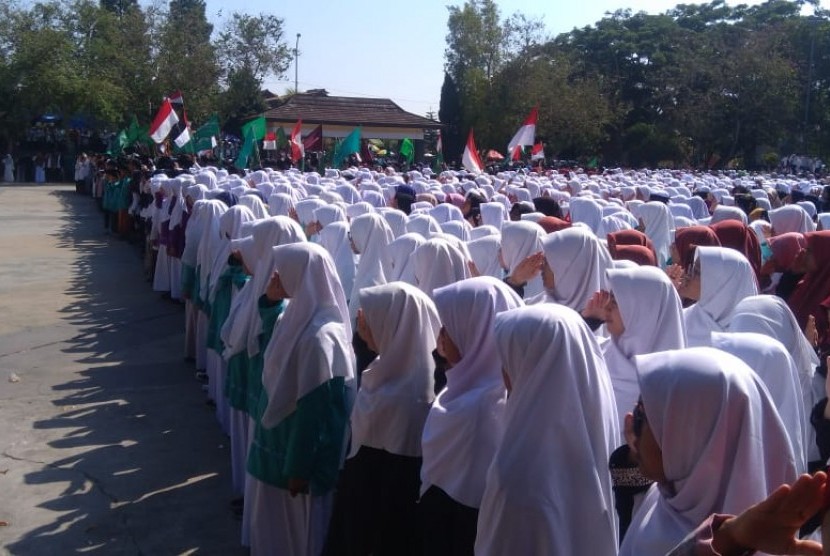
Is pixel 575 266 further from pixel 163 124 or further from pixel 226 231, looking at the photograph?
pixel 163 124

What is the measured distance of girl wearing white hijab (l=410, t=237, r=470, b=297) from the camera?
5055 mm

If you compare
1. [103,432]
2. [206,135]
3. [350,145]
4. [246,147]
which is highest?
[206,135]

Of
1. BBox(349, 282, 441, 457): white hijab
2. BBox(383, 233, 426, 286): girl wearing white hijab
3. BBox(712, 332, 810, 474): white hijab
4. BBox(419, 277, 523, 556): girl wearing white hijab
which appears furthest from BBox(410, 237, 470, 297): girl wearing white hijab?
BBox(712, 332, 810, 474): white hijab

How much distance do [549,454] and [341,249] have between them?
484 cm

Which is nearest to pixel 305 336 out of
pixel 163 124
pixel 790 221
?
pixel 790 221

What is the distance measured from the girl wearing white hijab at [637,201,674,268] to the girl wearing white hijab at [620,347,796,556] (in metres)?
6.95

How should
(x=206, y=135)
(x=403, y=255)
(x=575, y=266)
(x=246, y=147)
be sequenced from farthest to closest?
1. (x=206, y=135)
2. (x=246, y=147)
3. (x=403, y=255)
4. (x=575, y=266)

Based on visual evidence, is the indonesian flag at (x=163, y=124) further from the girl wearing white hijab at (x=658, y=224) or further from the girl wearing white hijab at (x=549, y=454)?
the girl wearing white hijab at (x=549, y=454)

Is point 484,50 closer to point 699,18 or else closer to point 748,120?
point 748,120

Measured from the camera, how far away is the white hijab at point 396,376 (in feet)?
11.2

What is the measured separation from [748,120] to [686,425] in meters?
38.7

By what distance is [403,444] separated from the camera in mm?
3422

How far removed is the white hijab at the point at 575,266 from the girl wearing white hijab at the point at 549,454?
2.26m

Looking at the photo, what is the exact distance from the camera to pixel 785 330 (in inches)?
151
